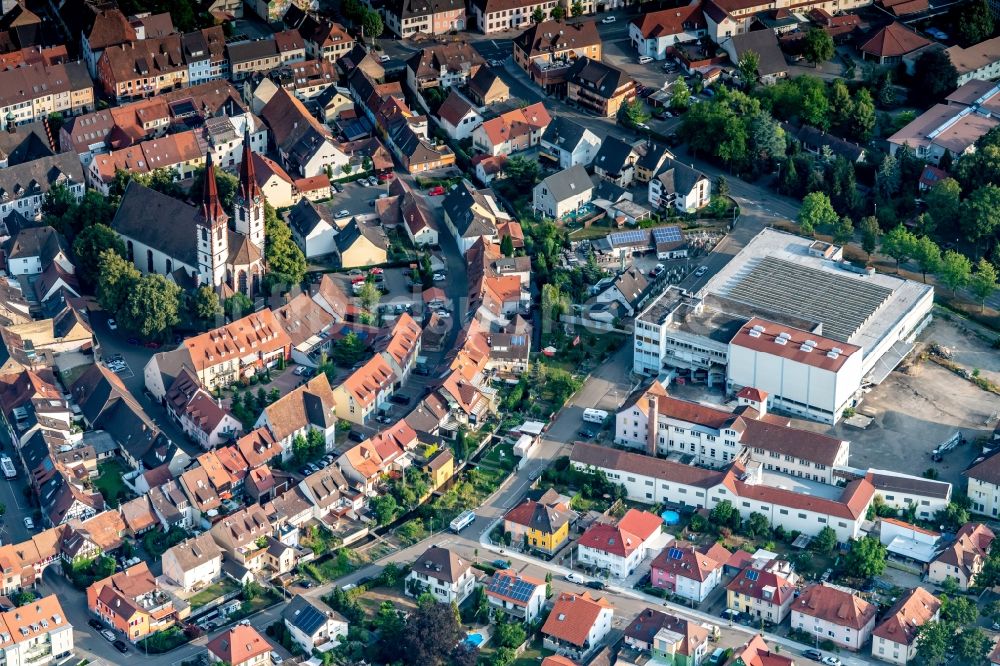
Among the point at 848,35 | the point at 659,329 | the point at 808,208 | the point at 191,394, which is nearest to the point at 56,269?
the point at 191,394

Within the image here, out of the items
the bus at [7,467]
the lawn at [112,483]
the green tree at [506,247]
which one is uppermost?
the green tree at [506,247]

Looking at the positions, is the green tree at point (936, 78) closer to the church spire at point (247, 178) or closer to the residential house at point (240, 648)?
the church spire at point (247, 178)

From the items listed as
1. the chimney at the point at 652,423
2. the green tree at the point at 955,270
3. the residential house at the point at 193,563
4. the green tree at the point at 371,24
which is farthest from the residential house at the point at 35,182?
the green tree at the point at 955,270

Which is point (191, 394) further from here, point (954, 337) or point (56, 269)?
point (954, 337)

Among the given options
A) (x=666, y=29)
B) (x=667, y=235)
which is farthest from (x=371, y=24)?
(x=667, y=235)

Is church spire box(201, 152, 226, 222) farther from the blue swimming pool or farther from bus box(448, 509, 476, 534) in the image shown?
the blue swimming pool

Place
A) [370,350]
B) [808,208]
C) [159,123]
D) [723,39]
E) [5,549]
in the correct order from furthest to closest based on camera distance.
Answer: [723,39] < [159,123] < [808,208] < [370,350] < [5,549]
